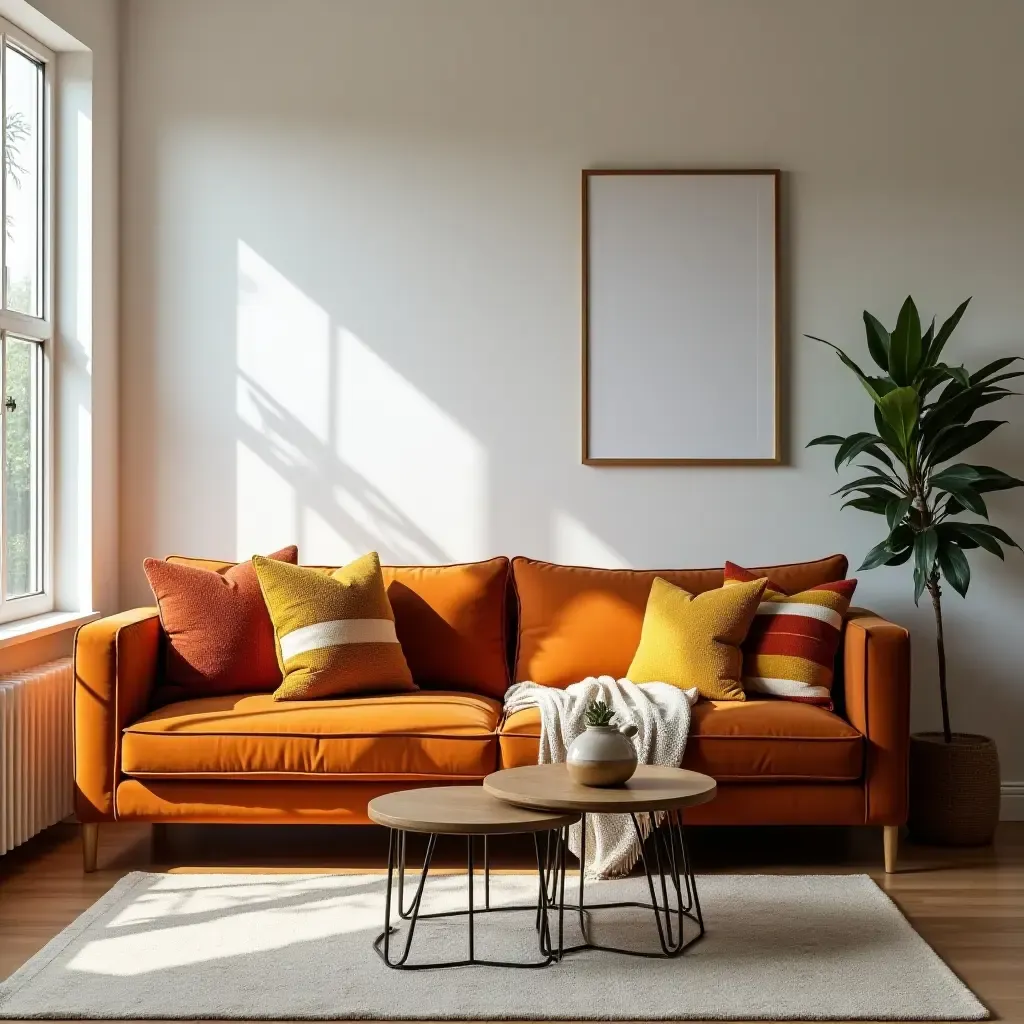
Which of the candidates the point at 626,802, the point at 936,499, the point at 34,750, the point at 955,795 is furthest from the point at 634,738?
the point at 34,750

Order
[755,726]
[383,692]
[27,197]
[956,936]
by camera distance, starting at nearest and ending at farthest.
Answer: [956,936], [755,726], [383,692], [27,197]

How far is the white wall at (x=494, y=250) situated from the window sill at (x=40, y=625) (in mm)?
366

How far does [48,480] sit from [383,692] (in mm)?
1449

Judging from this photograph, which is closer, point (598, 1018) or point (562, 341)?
point (598, 1018)

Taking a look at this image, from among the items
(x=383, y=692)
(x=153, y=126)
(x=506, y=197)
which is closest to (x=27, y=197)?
(x=153, y=126)

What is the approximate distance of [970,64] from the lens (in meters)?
4.48

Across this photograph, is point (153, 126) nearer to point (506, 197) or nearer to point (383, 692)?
point (506, 197)

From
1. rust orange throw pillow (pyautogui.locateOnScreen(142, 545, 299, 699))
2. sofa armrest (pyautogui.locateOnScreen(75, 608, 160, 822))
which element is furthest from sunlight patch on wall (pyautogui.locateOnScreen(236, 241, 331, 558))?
sofa armrest (pyautogui.locateOnScreen(75, 608, 160, 822))

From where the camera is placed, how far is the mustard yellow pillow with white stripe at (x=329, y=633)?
3.81m

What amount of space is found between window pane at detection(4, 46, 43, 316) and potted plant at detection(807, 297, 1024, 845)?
2.77 meters

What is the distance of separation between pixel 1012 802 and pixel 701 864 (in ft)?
4.67

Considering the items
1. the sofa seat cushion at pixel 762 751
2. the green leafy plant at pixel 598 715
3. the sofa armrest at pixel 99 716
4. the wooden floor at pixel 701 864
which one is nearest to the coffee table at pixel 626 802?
the green leafy plant at pixel 598 715

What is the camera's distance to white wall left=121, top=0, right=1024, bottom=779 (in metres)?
4.48

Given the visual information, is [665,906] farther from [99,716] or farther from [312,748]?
[99,716]
